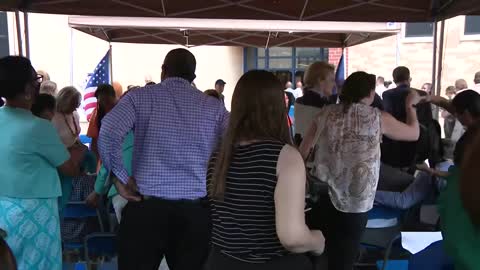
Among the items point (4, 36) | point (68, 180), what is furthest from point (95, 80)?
point (4, 36)

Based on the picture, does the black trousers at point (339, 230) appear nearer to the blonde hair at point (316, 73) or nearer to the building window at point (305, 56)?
the blonde hair at point (316, 73)

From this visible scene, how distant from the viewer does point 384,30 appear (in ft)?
28.6

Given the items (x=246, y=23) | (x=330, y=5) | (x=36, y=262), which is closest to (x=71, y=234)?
(x=36, y=262)

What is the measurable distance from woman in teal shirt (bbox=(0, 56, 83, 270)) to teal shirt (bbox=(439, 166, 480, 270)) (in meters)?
1.84

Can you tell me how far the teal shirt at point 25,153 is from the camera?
2.46 meters

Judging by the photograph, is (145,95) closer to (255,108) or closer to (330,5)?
(255,108)

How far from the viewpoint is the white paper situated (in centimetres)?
384

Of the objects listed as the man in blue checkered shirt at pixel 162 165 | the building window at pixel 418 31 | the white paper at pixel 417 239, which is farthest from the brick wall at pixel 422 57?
the man in blue checkered shirt at pixel 162 165

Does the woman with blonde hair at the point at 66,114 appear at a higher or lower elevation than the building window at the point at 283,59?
lower

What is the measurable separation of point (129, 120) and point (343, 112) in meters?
1.18

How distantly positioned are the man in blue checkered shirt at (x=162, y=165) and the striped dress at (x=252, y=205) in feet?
2.88

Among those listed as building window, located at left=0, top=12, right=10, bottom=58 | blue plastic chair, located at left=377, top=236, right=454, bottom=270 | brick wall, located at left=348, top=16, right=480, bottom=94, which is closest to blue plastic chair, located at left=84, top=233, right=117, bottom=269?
blue plastic chair, located at left=377, top=236, right=454, bottom=270

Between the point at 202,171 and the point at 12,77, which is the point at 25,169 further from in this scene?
the point at 202,171

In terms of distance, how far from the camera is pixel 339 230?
3.04m
